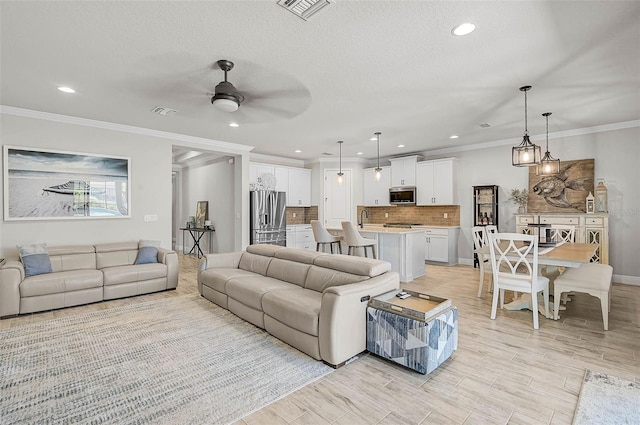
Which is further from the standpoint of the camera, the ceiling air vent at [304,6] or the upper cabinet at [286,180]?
the upper cabinet at [286,180]

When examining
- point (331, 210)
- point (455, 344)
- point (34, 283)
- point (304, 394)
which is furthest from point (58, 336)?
point (331, 210)

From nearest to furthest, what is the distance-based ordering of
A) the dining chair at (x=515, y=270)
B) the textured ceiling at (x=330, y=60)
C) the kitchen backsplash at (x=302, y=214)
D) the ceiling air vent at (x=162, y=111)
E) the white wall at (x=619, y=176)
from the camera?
the textured ceiling at (x=330, y=60) → the dining chair at (x=515, y=270) → the ceiling air vent at (x=162, y=111) → the white wall at (x=619, y=176) → the kitchen backsplash at (x=302, y=214)

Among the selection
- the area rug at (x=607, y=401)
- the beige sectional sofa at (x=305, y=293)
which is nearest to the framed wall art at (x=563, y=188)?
the area rug at (x=607, y=401)

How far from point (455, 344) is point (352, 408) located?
3.93ft

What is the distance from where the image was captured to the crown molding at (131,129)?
4246 mm

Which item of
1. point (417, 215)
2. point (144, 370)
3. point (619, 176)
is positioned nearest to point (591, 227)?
point (619, 176)

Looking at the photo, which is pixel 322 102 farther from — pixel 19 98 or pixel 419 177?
pixel 419 177

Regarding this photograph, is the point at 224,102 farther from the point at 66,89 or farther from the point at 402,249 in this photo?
the point at 402,249

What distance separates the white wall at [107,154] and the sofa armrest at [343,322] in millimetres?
4172

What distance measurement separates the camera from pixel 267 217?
7.09 meters

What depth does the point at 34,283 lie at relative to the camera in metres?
3.70

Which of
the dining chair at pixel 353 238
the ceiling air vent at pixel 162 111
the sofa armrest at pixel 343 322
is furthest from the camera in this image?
the dining chair at pixel 353 238

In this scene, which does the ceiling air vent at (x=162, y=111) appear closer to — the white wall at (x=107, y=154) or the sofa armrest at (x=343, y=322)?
the white wall at (x=107, y=154)

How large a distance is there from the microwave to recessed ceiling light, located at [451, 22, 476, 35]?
529 cm
